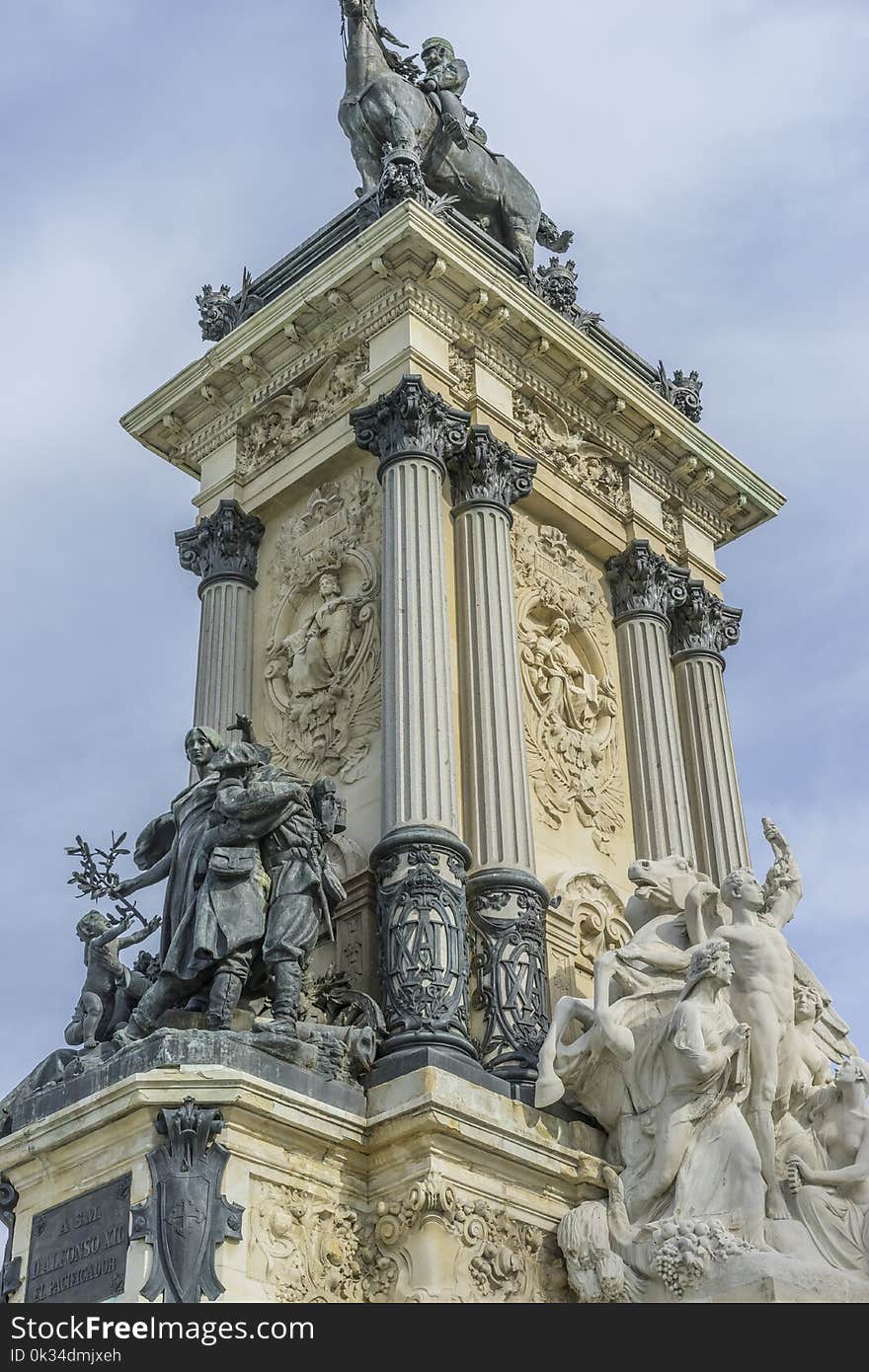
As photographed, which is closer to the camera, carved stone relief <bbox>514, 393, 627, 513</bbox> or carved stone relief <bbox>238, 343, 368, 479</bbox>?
carved stone relief <bbox>238, 343, 368, 479</bbox>

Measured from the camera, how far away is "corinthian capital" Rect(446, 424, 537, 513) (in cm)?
1559

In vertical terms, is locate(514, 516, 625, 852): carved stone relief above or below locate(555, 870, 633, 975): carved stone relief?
above

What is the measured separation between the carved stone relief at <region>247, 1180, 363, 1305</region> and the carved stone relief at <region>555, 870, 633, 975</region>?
11.9 feet

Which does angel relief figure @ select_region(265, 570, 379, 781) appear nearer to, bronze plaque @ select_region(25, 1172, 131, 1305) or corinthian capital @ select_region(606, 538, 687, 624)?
corinthian capital @ select_region(606, 538, 687, 624)

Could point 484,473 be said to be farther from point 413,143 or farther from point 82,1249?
point 82,1249

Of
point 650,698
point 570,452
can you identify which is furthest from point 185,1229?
point 570,452

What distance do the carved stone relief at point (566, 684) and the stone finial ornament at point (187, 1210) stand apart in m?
5.19

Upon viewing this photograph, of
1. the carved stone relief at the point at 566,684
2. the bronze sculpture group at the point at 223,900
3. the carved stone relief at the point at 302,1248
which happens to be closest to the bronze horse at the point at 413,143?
the carved stone relief at the point at 566,684

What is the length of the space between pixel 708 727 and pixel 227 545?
188 inches

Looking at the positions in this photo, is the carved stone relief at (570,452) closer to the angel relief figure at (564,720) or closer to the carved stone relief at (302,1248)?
the angel relief figure at (564,720)

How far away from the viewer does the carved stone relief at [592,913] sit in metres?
14.8

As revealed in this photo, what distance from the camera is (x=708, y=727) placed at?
17297 mm

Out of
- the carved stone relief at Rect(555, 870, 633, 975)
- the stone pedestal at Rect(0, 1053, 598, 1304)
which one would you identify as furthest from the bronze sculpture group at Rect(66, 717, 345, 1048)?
the carved stone relief at Rect(555, 870, 633, 975)

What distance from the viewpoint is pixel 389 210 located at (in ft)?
53.0
